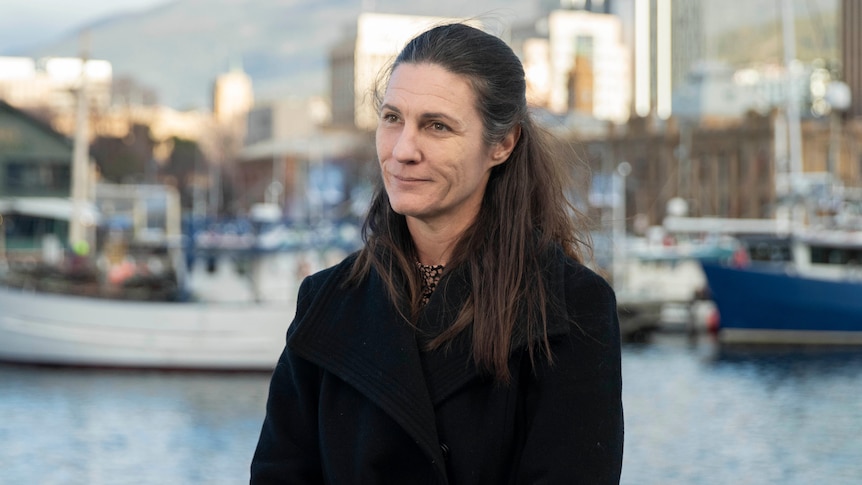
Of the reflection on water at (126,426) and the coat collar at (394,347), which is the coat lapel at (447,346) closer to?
the coat collar at (394,347)

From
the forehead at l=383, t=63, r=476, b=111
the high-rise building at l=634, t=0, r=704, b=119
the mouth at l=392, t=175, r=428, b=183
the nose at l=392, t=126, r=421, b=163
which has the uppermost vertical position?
the high-rise building at l=634, t=0, r=704, b=119

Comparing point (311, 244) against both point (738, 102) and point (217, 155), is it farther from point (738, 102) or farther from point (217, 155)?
point (217, 155)

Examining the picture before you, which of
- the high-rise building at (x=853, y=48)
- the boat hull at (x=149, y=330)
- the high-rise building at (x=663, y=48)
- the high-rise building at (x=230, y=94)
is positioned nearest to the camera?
the boat hull at (x=149, y=330)

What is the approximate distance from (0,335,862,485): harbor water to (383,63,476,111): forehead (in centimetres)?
1501

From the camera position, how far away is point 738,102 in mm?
91188

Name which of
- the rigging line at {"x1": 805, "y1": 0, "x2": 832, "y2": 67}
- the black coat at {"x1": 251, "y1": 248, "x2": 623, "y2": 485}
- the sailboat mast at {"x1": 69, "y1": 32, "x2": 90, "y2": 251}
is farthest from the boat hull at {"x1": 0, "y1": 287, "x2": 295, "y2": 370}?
the rigging line at {"x1": 805, "y1": 0, "x2": 832, "y2": 67}

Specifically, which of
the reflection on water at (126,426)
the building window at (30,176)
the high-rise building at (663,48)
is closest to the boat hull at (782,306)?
the reflection on water at (126,426)

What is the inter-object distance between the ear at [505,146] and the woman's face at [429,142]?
24mm

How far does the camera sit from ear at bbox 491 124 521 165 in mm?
2379

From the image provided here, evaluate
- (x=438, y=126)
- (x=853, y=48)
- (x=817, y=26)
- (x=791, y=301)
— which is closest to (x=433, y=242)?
(x=438, y=126)

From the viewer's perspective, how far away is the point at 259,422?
70.1ft

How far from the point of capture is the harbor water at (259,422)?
17.8 metres

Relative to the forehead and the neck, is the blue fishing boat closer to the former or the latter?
the neck

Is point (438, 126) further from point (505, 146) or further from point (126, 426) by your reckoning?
point (126, 426)
